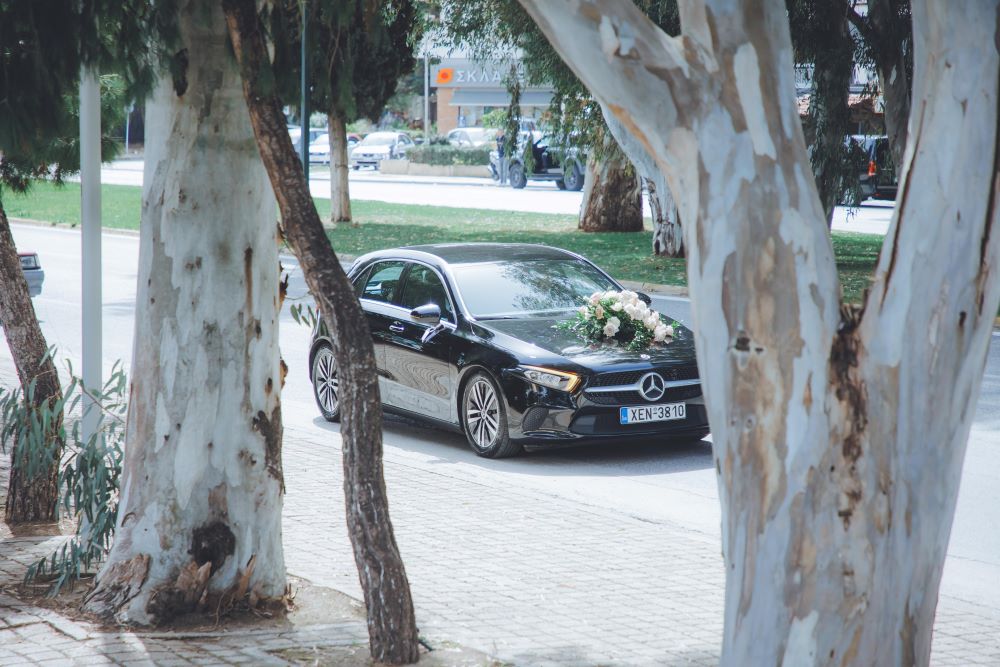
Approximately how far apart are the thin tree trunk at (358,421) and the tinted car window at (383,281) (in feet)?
19.5

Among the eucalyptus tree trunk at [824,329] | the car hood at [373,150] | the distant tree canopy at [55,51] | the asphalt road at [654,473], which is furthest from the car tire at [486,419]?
the car hood at [373,150]

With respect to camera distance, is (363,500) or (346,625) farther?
(346,625)

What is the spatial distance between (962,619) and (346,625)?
9.46 feet

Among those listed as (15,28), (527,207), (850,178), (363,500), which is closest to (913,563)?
(363,500)

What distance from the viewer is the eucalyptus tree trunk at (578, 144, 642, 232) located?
3017 cm

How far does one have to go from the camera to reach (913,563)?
373cm

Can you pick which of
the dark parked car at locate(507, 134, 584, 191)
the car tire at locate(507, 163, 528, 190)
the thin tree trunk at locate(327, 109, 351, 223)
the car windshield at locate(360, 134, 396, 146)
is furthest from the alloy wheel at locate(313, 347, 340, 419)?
the car windshield at locate(360, 134, 396, 146)

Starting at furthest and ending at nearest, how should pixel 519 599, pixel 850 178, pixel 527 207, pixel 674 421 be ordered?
pixel 527 207
pixel 850 178
pixel 674 421
pixel 519 599

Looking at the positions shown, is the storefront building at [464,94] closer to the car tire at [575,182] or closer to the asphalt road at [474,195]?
the asphalt road at [474,195]

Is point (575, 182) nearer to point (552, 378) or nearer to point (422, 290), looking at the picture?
point (422, 290)

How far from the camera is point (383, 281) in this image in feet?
37.5

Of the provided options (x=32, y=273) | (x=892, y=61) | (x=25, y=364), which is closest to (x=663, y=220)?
(x=892, y=61)

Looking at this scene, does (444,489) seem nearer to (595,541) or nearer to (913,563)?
(595,541)

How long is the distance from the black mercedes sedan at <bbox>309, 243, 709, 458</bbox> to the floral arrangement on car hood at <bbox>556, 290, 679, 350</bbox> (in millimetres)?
95
